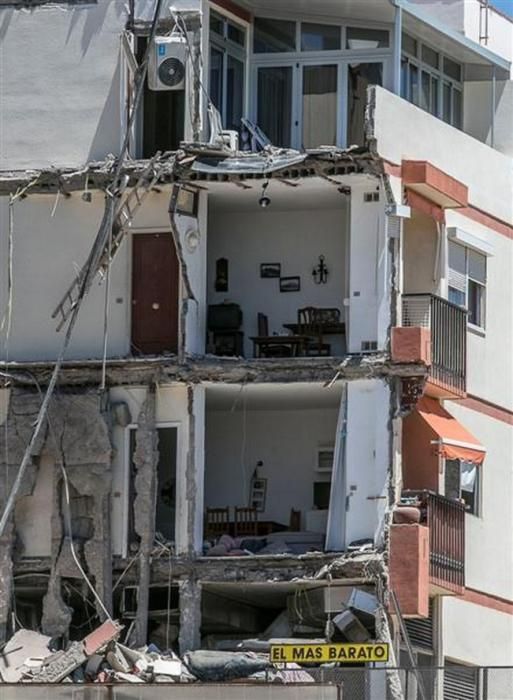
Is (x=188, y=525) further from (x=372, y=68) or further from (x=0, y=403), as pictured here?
(x=372, y=68)

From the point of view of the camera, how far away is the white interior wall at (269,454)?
57156mm

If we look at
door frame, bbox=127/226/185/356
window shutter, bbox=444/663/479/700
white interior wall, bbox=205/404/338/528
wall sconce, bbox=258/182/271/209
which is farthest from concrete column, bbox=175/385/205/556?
window shutter, bbox=444/663/479/700

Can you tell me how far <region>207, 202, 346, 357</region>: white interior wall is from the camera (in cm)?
5712

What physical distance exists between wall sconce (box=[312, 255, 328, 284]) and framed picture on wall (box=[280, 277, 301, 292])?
12.9 inches

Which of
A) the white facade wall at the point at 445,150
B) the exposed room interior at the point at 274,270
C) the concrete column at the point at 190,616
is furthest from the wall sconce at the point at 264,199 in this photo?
the concrete column at the point at 190,616

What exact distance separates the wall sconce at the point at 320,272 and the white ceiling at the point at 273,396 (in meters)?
2.28

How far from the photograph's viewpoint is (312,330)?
2222 inches

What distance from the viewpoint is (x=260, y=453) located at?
2265 inches

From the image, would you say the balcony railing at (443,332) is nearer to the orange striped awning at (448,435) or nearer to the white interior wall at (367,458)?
the orange striped awning at (448,435)

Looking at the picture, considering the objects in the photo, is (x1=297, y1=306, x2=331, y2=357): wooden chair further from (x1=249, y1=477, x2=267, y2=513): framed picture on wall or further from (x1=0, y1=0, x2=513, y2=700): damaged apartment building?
(x1=249, y1=477, x2=267, y2=513): framed picture on wall

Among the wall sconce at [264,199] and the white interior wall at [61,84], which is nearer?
the wall sconce at [264,199]

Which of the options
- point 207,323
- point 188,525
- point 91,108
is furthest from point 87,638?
point 91,108

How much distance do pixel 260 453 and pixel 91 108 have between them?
7104mm

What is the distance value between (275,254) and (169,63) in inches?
166
